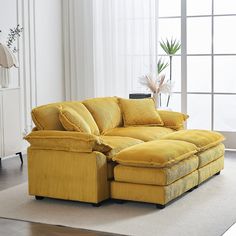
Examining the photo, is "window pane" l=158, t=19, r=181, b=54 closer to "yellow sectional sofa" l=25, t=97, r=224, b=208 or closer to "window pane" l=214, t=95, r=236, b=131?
"window pane" l=214, t=95, r=236, b=131

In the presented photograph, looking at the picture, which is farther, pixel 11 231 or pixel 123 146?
pixel 123 146

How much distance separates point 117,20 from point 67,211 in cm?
388

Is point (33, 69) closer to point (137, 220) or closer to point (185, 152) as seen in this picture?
point (185, 152)

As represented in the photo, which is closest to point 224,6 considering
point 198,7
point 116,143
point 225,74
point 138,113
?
point 198,7

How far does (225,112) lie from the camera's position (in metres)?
7.73

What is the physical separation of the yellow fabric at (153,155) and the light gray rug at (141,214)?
0.37 meters

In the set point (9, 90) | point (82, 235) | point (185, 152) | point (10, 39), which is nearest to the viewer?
point (82, 235)

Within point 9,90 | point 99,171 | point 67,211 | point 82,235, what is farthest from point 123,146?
point 9,90

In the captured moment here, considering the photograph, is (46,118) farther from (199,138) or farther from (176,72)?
(176,72)

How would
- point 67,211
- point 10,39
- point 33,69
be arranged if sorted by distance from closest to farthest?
1. point 67,211
2. point 10,39
3. point 33,69

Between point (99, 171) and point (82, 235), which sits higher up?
point (99, 171)

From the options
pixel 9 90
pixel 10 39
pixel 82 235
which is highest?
pixel 10 39

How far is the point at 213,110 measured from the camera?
→ 7.78m

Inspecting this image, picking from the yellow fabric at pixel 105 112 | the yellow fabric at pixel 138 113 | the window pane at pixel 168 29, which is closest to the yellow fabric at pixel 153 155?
the yellow fabric at pixel 105 112
